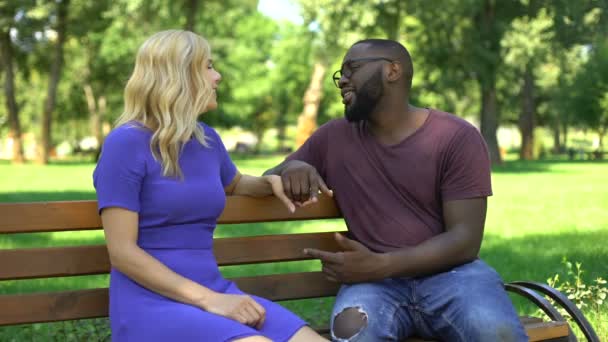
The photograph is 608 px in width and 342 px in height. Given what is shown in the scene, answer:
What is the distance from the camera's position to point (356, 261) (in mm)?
3869

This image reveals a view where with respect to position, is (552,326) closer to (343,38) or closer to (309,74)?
(343,38)

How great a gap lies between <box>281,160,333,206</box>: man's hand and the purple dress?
62 cm

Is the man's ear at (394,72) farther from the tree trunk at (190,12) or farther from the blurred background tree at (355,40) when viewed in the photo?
the tree trunk at (190,12)

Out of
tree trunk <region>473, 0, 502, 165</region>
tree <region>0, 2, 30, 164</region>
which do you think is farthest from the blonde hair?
tree <region>0, 2, 30, 164</region>

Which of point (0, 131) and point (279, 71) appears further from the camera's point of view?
point (0, 131)

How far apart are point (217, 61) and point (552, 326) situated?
5099cm

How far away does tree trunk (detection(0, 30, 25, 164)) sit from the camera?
129 ft

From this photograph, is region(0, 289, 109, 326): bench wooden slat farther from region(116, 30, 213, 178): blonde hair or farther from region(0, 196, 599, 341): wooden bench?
region(116, 30, 213, 178): blonde hair

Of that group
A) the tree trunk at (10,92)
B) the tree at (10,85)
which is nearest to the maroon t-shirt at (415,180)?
the tree at (10,85)

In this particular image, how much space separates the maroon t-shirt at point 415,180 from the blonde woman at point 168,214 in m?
0.75

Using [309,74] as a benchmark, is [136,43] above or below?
above

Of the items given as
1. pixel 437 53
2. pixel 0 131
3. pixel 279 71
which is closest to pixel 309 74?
pixel 279 71

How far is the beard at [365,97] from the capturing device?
13.4 ft

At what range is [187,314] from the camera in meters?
3.25
